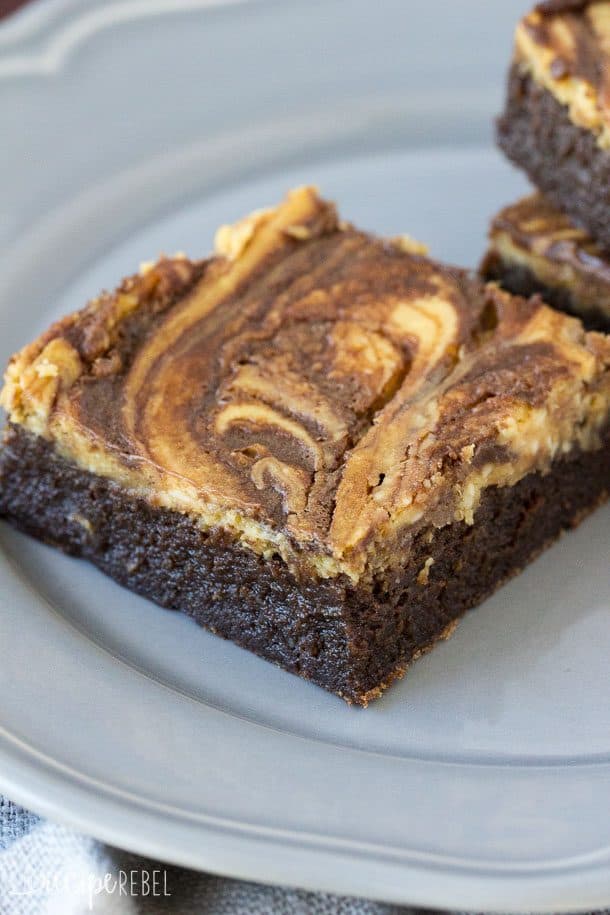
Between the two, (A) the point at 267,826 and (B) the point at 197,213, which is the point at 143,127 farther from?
(A) the point at 267,826

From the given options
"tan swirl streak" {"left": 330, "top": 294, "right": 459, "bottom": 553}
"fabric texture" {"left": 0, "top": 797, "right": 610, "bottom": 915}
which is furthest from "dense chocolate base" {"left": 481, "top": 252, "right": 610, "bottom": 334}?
"fabric texture" {"left": 0, "top": 797, "right": 610, "bottom": 915}

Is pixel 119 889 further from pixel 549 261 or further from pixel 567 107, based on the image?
pixel 567 107

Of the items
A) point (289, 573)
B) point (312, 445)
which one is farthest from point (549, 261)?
point (289, 573)

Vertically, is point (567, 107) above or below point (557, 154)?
above

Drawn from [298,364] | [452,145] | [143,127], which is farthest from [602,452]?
[143,127]

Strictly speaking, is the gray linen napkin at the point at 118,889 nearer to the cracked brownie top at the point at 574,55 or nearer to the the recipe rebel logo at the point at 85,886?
the the recipe rebel logo at the point at 85,886
